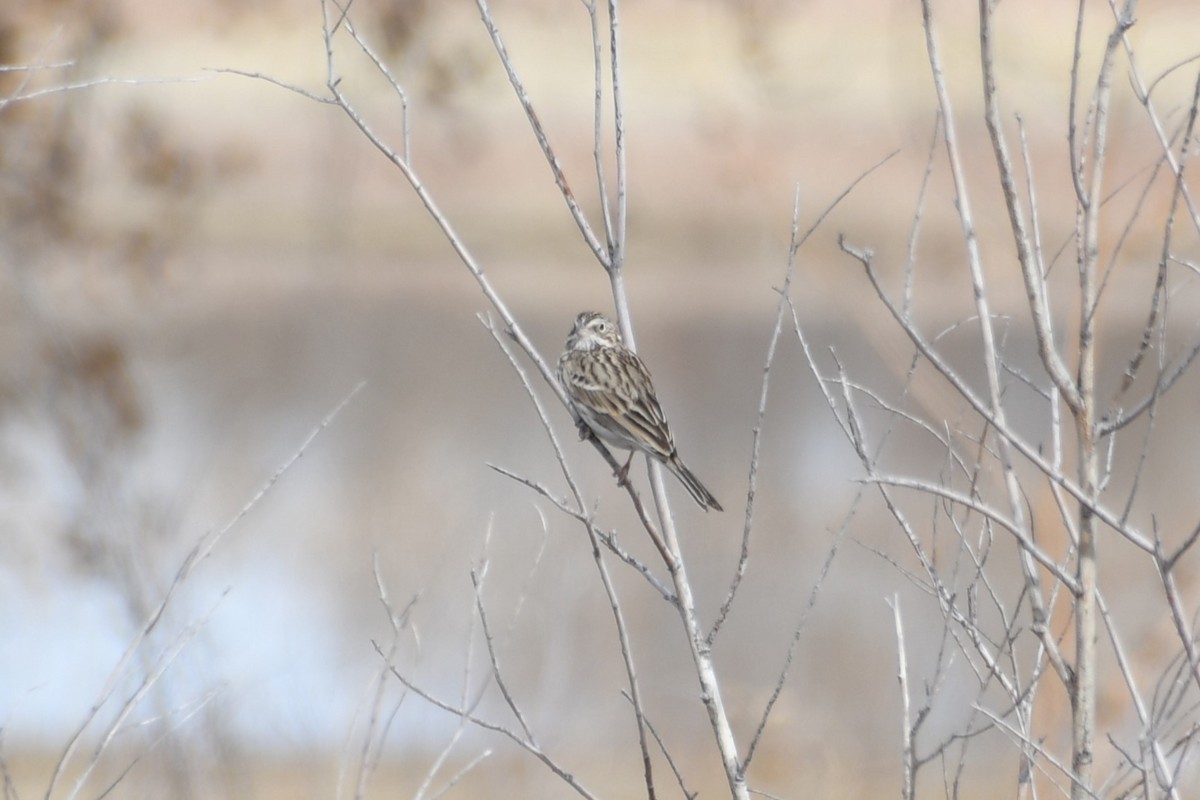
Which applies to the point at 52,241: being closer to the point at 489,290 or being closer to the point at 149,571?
the point at 149,571

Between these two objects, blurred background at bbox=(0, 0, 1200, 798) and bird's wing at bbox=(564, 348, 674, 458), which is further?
blurred background at bbox=(0, 0, 1200, 798)

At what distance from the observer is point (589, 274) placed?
2077 cm

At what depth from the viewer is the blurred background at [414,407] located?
21.7 feet

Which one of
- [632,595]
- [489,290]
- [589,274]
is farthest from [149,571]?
[589,274]

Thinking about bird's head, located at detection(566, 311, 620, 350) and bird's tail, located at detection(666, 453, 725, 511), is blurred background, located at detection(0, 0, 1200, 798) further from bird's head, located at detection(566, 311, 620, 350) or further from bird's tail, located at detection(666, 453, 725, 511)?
bird's head, located at detection(566, 311, 620, 350)

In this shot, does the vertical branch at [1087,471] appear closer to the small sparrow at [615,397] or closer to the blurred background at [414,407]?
the blurred background at [414,407]

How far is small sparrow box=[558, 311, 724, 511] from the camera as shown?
17.6 feet

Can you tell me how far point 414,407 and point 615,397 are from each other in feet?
32.0

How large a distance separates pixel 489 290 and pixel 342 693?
6594 mm

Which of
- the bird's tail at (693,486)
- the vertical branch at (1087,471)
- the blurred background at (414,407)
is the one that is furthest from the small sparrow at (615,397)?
the vertical branch at (1087,471)

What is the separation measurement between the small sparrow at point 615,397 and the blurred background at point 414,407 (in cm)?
77

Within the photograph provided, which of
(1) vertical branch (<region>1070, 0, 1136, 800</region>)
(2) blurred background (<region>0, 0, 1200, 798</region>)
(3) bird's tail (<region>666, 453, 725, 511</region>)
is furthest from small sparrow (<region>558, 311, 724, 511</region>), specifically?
(1) vertical branch (<region>1070, 0, 1136, 800</region>)

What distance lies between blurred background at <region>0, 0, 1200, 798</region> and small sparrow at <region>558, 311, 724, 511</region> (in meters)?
0.77

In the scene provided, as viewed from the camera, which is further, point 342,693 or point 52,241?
point 342,693
